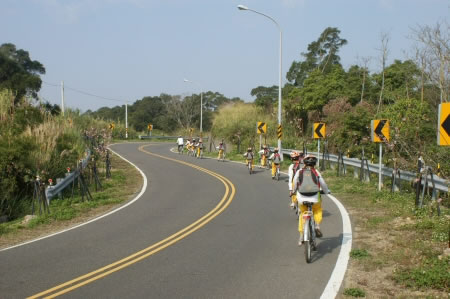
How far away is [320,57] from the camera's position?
63625 millimetres

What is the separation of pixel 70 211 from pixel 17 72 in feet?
105

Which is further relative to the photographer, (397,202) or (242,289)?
(397,202)

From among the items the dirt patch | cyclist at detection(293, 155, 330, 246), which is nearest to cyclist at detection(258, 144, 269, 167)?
the dirt patch

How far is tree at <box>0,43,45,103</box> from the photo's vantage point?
38.7 metres

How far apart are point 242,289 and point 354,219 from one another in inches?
234

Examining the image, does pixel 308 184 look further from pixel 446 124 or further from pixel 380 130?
pixel 380 130

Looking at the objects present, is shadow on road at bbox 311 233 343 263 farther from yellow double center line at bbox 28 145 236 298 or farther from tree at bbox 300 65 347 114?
tree at bbox 300 65 347 114

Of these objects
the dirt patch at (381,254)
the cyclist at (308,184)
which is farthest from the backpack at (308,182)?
the dirt patch at (381,254)

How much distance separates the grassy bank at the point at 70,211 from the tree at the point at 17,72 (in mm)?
21270

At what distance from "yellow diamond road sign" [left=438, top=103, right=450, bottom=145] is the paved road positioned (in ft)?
8.90

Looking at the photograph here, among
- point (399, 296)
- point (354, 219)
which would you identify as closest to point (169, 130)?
point (354, 219)

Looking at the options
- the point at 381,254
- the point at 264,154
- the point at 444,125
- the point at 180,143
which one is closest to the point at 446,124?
the point at 444,125

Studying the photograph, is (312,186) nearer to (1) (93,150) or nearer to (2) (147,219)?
(2) (147,219)

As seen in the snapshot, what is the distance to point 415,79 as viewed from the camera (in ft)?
115
